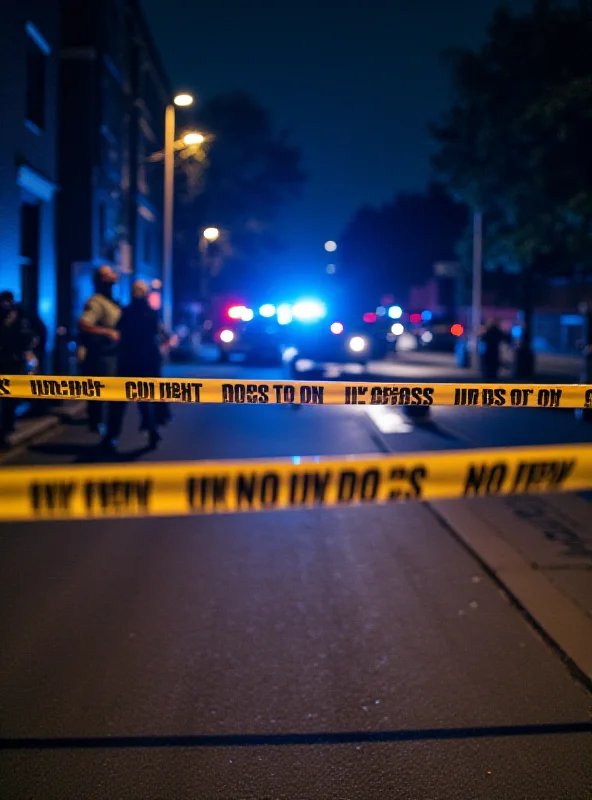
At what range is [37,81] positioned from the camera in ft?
62.4

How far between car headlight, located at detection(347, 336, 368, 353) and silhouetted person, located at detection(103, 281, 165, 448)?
14865 millimetres

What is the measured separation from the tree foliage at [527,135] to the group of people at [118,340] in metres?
9.29

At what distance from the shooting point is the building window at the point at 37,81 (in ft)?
60.3

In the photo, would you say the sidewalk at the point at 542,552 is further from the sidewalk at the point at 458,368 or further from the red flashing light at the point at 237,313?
the red flashing light at the point at 237,313

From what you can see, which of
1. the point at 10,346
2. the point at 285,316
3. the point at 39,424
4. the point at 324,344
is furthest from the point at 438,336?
the point at 10,346

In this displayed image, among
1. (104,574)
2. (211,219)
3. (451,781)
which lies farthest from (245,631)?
(211,219)

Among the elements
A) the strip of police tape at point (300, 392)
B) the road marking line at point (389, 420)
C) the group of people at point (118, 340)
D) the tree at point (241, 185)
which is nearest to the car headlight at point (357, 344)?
the road marking line at point (389, 420)

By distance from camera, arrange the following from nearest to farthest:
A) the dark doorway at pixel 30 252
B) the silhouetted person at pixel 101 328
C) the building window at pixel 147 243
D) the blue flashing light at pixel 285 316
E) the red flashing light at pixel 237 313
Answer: the silhouetted person at pixel 101 328, the dark doorway at pixel 30 252, the blue flashing light at pixel 285 316, the red flashing light at pixel 237 313, the building window at pixel 147 243

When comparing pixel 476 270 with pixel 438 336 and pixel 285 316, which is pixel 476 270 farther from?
pixel 438 336

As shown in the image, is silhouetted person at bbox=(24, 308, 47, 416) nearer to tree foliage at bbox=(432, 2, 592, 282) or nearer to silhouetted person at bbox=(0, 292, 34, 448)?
silhouetted person at bbox=(0, 292, 34, 448)

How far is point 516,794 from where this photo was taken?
3.68 meters

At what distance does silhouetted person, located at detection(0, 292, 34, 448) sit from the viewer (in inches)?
494

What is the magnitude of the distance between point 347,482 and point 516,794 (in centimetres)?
128

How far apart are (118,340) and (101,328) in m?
0.26
